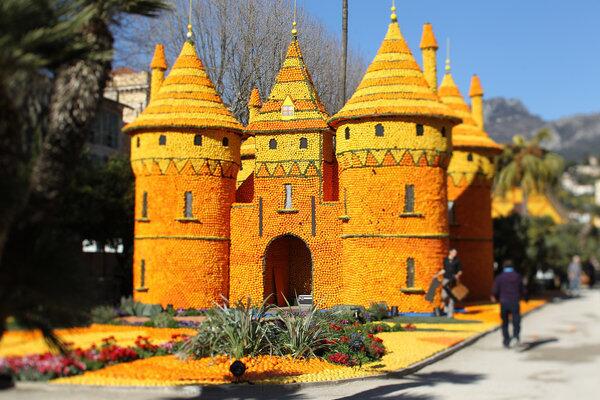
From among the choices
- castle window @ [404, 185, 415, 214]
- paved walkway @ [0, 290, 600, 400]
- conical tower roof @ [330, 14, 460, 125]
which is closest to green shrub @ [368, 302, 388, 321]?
castle window @ [404, 185, 415, 214]

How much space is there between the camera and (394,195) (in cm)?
2419

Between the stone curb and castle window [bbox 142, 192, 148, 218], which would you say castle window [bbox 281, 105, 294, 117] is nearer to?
castle window [bbox 142, 192, 148, 218]

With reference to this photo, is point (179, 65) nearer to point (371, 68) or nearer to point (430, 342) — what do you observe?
point (371, 68)

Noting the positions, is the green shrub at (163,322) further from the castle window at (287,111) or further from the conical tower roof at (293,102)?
the castle window at (287,111)

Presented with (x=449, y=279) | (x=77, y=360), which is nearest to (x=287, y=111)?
(x=449, y=279)

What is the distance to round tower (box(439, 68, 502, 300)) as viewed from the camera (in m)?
31.3

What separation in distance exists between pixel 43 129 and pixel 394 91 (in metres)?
17.5

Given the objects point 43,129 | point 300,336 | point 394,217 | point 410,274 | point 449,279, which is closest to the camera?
point 43,129

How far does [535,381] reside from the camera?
12.8 meters

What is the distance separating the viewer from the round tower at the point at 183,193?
2505 cm

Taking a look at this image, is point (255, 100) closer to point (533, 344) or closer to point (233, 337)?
point (533, 344)

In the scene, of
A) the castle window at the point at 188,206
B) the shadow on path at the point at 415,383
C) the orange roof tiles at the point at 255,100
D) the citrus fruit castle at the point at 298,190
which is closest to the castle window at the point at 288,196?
the citrus fruit castle at the point at 298,190

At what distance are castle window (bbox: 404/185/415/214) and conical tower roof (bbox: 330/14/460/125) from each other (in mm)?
2506

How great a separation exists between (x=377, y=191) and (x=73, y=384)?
14.6 m
